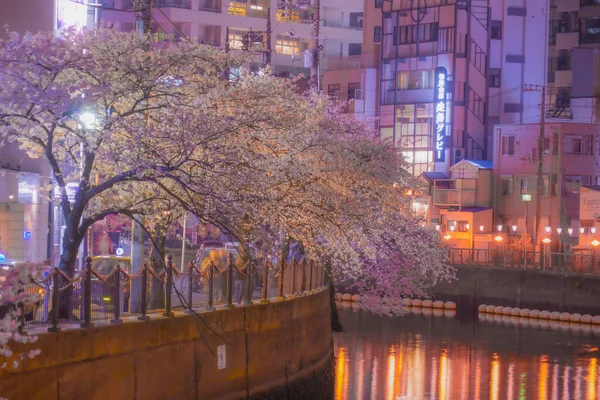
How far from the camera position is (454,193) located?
69.8 meters

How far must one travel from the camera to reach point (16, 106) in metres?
18.8

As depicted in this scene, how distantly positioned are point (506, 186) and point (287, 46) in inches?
1044

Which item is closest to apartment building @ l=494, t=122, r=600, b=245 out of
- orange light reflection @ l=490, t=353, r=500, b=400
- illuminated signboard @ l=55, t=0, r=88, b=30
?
orange light reflection @ l=490, t=353, r=500, b=400

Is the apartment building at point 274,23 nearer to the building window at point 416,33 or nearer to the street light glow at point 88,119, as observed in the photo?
the building window at point 416,33

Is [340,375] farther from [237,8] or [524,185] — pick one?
[237,8]

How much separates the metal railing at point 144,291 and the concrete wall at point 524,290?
30999 mm

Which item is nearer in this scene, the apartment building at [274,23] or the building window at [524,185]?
the building window at [524,185]

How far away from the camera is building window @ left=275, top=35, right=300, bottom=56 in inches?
3403

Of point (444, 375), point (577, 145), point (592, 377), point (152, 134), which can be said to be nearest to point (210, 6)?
point (577, 145)

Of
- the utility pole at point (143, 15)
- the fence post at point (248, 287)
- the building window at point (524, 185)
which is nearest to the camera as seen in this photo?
the utility pole at point (143, 15)

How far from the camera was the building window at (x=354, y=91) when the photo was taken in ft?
256

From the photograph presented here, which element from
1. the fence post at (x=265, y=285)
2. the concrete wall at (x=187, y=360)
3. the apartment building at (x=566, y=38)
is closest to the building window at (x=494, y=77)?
the apartment building at (x=566, y=38)

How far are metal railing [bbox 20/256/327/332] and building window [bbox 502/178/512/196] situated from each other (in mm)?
43511

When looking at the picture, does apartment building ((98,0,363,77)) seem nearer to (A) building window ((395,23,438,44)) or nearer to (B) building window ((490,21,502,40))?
(A) building window ((395,23,438,44))
